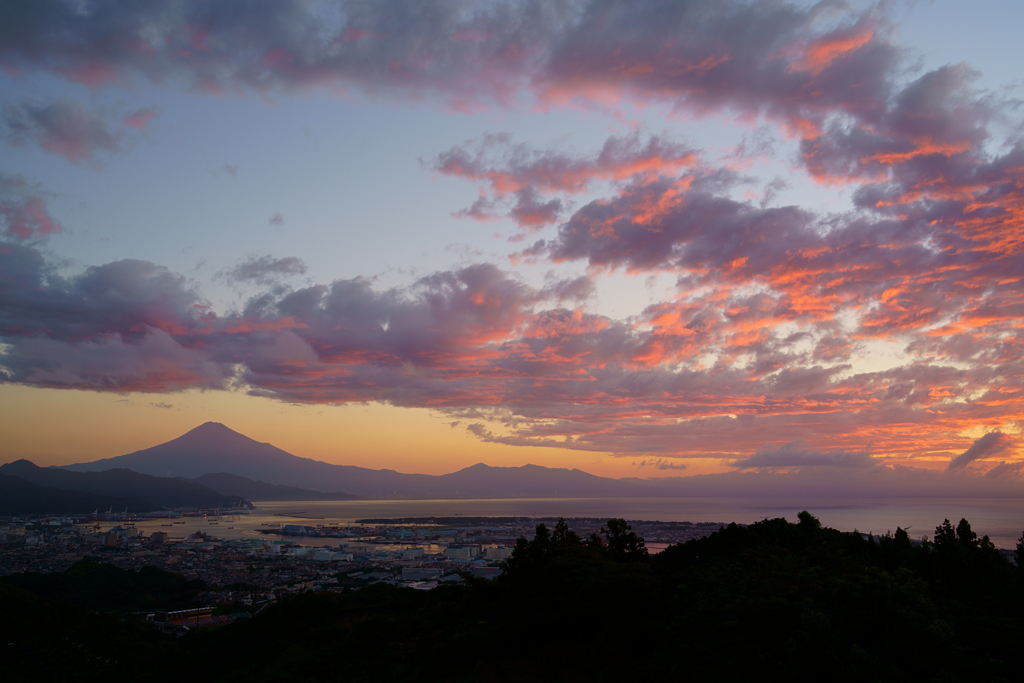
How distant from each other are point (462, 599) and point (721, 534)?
12.8 metres

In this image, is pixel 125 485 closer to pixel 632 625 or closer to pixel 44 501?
pixel 44 501

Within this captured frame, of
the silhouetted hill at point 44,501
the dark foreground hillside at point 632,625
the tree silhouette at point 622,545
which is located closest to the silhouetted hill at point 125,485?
the silhouetted hill at point 44,501

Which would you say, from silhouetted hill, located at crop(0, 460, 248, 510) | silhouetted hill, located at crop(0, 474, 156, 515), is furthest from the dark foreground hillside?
silhouetted hill, located at crop(0, 460, 248, 510)

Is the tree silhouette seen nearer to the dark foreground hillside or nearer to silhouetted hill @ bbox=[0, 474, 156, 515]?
the dark foreground hillside

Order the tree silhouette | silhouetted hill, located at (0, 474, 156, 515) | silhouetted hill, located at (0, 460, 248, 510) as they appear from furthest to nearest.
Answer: silhouetted hill, located at (0, 460, 248, 510)
silhouetted hill, located at (0, 474, 156, 515)
the tree silhouette

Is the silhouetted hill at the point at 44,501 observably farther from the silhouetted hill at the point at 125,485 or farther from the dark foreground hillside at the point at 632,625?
the dark foreground hillside at the point at 632,625

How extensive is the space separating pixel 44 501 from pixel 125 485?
7696cm

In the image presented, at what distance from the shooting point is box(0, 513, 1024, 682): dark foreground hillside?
315 inches

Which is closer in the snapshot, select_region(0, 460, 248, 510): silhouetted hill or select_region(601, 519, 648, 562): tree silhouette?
select_region(601, 519, 648, 562): tree silhouette

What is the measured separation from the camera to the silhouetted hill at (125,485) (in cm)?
17238

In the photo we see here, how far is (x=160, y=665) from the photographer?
70.5ft

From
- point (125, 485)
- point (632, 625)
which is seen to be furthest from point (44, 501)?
point (632, 625)

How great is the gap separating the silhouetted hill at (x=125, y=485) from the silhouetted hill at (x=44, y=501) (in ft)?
115

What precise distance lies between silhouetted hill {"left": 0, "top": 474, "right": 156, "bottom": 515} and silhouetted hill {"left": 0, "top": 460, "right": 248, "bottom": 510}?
34.9 m
